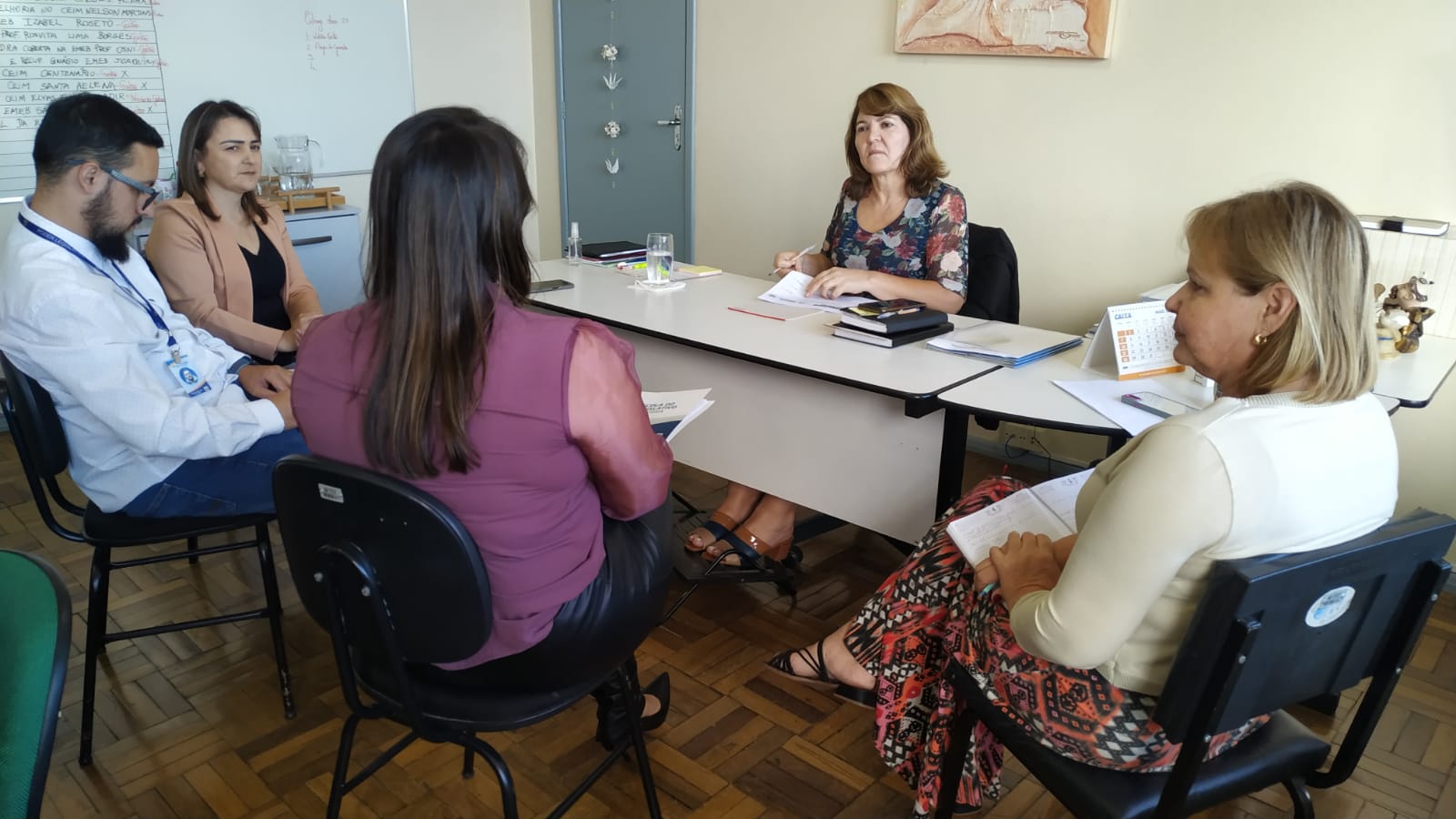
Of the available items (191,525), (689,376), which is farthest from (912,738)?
(191,525)

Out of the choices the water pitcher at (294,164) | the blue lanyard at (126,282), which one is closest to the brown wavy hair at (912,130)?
the blue lanyard at (126,282)

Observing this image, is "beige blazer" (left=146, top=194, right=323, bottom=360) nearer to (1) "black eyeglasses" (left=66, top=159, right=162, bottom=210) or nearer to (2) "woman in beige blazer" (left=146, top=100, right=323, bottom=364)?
(2) "woman in beige blazer" (left=146, top=100, right=323, bottom=364)

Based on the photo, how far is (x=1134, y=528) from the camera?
1.08 metres

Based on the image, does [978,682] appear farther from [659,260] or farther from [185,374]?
[659,260]

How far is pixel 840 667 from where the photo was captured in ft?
6.04

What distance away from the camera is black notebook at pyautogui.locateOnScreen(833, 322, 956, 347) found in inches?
88.0

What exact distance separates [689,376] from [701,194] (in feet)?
7.23

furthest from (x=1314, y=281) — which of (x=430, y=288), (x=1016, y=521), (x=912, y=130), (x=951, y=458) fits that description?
(x=912, y=130)

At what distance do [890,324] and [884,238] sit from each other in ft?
2.36

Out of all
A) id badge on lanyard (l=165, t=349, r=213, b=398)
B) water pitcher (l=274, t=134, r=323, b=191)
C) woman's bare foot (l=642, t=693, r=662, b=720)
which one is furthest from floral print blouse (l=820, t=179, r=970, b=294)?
water pitcher (l=274, t=134, r=323, b=191)

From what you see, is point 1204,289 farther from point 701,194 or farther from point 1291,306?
point 701,194

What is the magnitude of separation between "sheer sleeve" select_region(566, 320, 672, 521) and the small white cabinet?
2799 mm

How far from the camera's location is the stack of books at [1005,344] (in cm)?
215

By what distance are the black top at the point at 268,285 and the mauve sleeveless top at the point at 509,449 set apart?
1.69m
